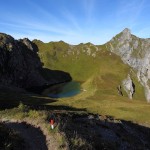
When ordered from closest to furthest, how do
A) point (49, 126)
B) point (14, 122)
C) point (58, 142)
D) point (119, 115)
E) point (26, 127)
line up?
point (58, 142), point (49, 126), point (26, 127), point (14, 122), point (119, 115)

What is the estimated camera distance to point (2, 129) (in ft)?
72.5

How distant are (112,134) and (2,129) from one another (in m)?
23.5

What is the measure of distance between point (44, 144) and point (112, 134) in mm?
21615

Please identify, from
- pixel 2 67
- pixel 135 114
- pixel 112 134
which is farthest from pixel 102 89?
→ pixel 112 134

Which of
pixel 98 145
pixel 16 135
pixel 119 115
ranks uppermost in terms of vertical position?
pixel 16 135

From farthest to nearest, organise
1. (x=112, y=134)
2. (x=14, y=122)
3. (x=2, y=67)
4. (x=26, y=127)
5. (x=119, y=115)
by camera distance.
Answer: (x=2, y=67) → (x=119, y=115) → (x=112, y=134) → (x=14, y=122) → (x=26, y=127)

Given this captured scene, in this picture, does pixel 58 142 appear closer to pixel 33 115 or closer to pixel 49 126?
pixel 49 126

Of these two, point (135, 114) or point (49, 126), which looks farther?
point (135, 114)

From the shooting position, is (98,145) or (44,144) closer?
(44,144)

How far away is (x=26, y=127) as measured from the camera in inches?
1070

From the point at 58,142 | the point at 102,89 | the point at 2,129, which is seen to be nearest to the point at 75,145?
the point at 58,142

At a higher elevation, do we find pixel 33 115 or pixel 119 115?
Result: pixel 33 115

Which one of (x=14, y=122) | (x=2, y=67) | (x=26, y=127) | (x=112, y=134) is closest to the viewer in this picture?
(x=26, y=127)

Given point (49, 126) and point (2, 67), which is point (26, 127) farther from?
point (2, 67)
